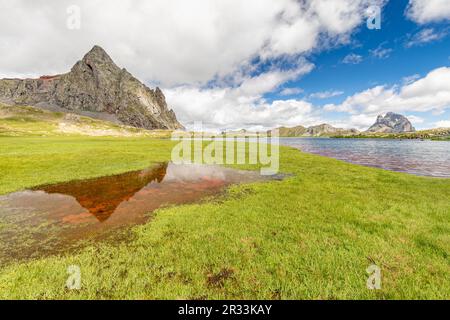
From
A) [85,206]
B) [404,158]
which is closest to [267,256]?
[85,206]

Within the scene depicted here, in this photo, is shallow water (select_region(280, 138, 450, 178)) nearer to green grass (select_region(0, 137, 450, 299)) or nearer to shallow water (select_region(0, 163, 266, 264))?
green grass (select_region(0, 137, 450, 299))

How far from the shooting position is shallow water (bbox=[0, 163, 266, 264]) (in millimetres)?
10547

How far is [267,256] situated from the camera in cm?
889

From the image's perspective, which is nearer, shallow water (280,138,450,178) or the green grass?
the green grass

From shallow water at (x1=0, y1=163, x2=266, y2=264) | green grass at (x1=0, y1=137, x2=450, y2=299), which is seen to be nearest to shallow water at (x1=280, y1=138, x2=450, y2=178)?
green grass at (x1=0, y1=137, x2=450, y2=299)

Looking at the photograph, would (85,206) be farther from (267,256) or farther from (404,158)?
(404,158)

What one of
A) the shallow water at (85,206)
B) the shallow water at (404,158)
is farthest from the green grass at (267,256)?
the shallow water at (404,158)

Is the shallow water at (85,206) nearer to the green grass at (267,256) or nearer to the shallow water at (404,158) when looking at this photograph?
the green grass at (267,256)

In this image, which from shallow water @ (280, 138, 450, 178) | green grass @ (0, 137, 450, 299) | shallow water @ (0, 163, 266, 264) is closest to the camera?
green grass @ (0, 137, 450, 299)

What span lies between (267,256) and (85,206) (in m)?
13.4

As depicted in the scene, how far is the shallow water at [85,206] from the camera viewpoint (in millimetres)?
10547

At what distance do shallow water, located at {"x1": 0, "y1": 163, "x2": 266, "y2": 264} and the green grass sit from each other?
156 cm

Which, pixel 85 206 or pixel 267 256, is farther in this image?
pixel 85 206

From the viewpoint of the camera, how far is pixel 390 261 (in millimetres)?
A: 8484
